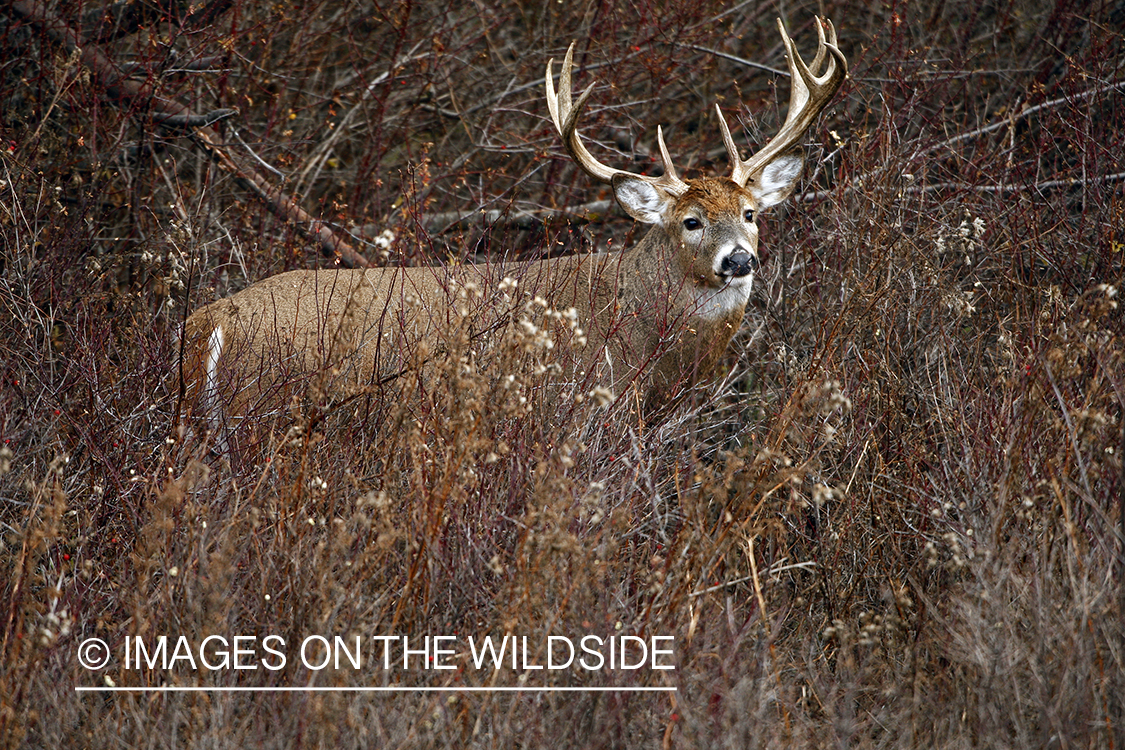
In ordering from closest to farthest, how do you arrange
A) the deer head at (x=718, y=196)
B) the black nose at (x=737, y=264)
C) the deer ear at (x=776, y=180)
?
the black nose at (x=737, y=264), the deer head at (x=718, y=196), the deer ear at (x=776, y=180)

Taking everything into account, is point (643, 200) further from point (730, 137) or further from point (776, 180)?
point (776, 180)

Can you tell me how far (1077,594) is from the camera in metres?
2.83

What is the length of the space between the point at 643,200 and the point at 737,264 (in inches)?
24.7

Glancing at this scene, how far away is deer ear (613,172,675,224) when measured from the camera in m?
4.97

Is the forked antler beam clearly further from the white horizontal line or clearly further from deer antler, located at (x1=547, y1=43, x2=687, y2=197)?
the white horizontal line

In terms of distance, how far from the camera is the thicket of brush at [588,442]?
2.81 m

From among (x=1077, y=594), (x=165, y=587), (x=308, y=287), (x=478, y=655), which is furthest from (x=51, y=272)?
(x=1077, y=594)

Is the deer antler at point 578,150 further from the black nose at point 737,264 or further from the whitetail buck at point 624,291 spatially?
the black nose at point 737,264

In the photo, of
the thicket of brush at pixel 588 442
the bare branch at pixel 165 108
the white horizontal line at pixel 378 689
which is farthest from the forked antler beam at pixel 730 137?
the white horizontal line at pixel 378 689

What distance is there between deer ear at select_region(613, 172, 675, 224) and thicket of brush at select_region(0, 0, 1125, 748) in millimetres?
715

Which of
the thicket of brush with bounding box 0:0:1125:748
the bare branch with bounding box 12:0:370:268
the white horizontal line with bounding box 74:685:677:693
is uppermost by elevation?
the bare branch with bounding box 12:0:370:268

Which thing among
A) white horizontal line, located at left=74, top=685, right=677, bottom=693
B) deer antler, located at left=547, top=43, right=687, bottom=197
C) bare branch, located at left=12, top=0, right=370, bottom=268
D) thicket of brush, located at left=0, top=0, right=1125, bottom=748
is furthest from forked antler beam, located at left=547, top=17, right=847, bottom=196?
white horizontal line, located at left=74, top=685, right=677, bottom=693

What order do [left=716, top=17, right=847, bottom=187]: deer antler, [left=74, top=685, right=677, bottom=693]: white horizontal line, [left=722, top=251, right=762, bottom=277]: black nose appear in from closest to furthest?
[left=74, top=685, right=677, bottom=693]: white horizontal line → [left=722, top=251, right=762, bottom=277]: black nose → [left=716, top=17, right=847, bottom=187]: deer antler

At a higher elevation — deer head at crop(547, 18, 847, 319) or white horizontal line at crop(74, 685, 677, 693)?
deer head at crop(547, 18, 847, 319)
